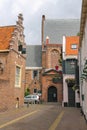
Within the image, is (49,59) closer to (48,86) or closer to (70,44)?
(48,86)

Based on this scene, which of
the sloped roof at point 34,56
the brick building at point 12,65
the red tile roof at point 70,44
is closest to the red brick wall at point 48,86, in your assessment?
the red tile roof at point 70,44

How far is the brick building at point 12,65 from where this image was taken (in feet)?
81.7

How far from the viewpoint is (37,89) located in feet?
181

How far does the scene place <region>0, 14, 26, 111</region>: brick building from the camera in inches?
980

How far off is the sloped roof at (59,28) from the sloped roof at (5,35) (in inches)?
1232

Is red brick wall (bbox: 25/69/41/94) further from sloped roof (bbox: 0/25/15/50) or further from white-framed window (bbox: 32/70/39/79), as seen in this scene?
sloped roof (bbox: 0/25/15/50)

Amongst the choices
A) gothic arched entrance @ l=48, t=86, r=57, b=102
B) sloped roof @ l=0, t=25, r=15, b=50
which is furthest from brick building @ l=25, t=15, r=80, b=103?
sloped roof @ l=0, t=25, r=15, b=50

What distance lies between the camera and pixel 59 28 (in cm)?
6425

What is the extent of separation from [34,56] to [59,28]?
32.2ft

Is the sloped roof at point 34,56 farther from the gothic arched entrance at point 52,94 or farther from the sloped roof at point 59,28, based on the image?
the gothic arched entrance at point 52,94

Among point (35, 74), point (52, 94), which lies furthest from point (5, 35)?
point (35, 74)

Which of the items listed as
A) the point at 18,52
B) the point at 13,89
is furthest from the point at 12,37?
the point at 13,89

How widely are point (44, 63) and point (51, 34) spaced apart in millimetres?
8809

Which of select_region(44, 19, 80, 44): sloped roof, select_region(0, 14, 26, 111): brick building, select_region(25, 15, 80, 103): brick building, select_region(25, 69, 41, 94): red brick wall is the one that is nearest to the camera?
select_region(0, 14, 26, 111): brick building
